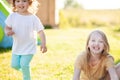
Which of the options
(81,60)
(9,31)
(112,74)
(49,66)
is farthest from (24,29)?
(49,66)

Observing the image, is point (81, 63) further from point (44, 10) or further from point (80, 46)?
point (44, 10)

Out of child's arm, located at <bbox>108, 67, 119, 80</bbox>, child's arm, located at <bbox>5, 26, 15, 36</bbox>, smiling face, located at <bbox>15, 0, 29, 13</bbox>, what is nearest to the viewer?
child's arm, located at <bbox>108, 67, 119, 80</bbox>

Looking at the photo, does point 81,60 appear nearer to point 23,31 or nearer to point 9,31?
point 23,31

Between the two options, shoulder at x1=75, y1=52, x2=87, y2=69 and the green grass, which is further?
the green grass

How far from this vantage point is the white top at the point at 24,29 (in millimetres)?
4641

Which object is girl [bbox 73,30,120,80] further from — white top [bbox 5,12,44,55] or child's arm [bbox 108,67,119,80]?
white top [bbox 5,12,44,55]

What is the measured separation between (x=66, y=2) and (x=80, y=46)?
42.1 metres

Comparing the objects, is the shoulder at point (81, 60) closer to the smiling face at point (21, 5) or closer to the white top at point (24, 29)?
the white top at point (24, 29)

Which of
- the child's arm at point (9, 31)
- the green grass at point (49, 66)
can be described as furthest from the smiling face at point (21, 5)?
the green grass at point (49, 66)

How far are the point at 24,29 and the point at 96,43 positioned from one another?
0.92m

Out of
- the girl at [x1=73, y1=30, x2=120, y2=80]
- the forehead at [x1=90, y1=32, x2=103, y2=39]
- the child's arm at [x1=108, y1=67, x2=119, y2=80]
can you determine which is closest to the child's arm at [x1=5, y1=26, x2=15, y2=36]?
the girl at [x1=73, y1=30, x2=120, y2=80]

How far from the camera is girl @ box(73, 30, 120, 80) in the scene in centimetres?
437

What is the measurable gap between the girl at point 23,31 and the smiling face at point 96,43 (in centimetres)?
61

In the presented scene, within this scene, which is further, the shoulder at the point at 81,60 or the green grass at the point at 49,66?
the green grass at the point at 49,66
